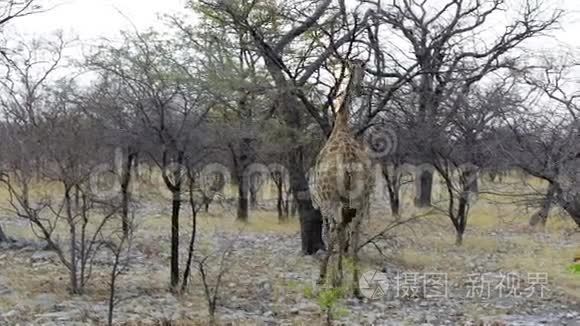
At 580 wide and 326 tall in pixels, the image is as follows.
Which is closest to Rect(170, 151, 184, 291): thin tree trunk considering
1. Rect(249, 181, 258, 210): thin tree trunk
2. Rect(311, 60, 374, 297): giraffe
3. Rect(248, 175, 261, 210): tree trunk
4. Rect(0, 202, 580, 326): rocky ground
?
Rect(0, 202, 580, 326): rocky ground

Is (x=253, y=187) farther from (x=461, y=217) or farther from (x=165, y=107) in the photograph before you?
(x=165, y=107)

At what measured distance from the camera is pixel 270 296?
400 inches

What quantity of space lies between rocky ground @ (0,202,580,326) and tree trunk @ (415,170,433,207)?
994cm

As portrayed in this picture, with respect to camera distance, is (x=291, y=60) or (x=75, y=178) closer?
(x=75, y=178)

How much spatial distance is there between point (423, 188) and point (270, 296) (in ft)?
51.3

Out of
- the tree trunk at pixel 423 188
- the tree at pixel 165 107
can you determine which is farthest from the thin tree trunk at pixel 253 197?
the tree at pixel 165 107

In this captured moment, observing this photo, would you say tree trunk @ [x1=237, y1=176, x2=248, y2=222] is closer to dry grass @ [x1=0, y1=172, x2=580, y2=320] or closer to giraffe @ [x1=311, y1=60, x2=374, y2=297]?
dry grass @ [x1=0, y1=172, x2=580, y2=320]

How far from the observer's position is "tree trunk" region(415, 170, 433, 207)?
24.1m

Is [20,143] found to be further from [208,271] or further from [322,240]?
[322,240]

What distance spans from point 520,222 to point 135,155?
42.3 ft

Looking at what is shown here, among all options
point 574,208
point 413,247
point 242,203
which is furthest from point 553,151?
point 242,203

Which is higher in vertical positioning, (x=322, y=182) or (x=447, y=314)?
(x=322, y=182)

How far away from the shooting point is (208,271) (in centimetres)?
1188

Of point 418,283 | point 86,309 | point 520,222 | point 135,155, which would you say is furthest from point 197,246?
point 520,222
